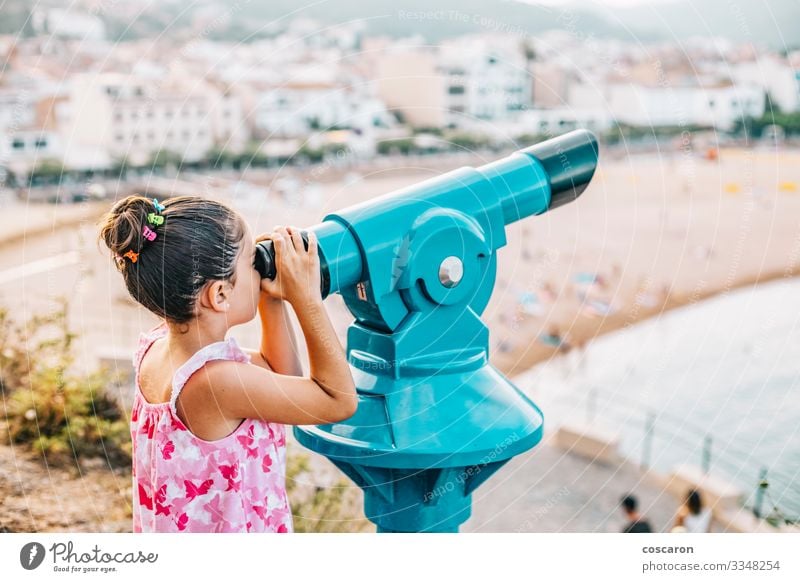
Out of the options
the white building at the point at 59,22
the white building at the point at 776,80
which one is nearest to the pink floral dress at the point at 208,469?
the white building at the point at 59,22

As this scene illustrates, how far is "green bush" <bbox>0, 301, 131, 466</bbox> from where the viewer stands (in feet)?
8.71

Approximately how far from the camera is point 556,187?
141 cm

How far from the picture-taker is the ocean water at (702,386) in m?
5.84

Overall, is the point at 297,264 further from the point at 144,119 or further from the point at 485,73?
the point at 144,119

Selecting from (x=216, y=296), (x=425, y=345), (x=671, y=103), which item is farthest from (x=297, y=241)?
(x=671, y=103)

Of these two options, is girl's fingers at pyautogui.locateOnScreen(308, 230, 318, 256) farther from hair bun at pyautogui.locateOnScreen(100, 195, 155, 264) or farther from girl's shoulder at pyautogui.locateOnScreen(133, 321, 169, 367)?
girl's shoulder at pyautogui.locateOnScreen(133, 321, 169, 367)

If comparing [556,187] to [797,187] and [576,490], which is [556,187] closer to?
[576,490]

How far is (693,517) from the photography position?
304cm

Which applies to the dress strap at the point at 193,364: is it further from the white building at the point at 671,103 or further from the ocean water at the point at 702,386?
the white building at the point at 671,103

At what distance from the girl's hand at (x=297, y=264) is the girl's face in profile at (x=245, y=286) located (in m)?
0.05

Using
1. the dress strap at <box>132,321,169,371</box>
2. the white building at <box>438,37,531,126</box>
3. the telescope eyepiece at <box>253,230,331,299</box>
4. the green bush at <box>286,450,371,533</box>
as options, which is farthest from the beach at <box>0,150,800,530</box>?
the telescope eyepiece at <box>253,230,331,299</box>

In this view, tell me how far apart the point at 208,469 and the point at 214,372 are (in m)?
0.15

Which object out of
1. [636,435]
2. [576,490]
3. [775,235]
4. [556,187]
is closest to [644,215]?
[775,235]
